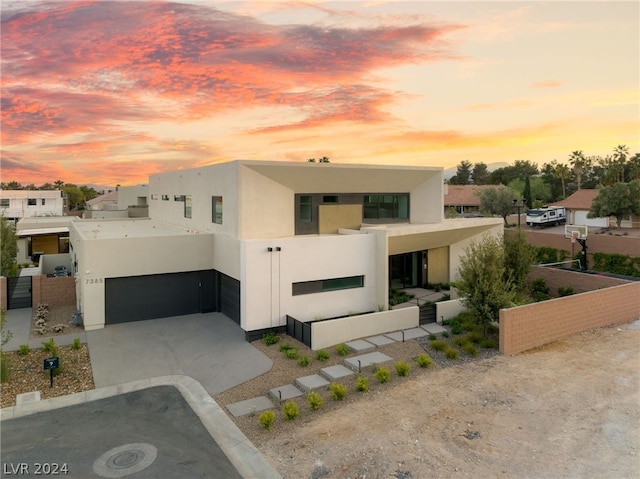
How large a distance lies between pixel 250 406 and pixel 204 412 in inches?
50.4

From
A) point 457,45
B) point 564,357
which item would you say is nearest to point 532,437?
point 564,357

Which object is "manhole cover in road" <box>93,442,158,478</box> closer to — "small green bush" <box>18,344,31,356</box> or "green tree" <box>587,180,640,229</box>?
→ "small green bush" <box>18,344,31,356</box>

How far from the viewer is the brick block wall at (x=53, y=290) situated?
2270 centimetres

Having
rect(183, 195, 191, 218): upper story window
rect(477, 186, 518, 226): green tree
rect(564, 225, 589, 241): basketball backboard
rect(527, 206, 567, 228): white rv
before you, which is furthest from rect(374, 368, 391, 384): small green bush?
rect(477, 186, 518, 226): green tree

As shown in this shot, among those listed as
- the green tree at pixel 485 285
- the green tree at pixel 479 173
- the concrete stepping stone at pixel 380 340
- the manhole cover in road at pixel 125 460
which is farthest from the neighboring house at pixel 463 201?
the manhole cover in road at pixel 125 460

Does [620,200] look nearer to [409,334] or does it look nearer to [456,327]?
[456,327]

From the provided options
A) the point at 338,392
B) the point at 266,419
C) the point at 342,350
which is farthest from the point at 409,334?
the point at 266,419

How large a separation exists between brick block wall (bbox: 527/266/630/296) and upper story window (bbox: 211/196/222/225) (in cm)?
1811

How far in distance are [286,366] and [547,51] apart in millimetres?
17392

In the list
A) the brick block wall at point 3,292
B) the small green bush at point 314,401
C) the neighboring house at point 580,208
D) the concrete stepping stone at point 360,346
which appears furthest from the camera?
the neighboring house at point 580,208

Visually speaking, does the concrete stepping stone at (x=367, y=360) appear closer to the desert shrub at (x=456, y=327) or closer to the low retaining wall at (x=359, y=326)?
the low retaining wall at (x=359, y=326)

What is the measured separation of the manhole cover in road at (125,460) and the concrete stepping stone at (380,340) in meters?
9.44

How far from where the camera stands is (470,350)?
1614 centimetres

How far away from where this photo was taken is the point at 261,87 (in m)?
23.3
